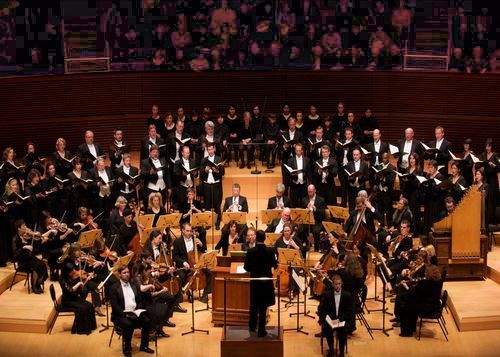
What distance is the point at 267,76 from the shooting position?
1805 centimetres

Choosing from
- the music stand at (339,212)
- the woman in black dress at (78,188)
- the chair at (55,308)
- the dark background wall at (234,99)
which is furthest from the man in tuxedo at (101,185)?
the music stand at (339,212)

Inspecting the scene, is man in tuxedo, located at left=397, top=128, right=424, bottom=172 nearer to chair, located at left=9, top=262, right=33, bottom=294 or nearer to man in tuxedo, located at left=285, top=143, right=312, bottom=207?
man in tuxedo, located at left=285, top=143, right=312, bottom=207

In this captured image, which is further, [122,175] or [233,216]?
[122,175]

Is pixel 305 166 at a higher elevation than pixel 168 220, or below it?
higher

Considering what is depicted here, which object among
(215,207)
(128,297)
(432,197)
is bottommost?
(128,297)

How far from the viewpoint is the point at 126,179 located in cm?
1424

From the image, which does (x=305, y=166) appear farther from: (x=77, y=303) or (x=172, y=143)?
(x=77, y=303)

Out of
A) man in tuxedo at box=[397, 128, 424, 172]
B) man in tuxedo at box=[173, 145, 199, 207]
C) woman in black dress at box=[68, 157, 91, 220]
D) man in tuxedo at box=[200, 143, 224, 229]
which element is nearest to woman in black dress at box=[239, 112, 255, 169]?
man in tuxedo at box=[200, 143, 224, 229]

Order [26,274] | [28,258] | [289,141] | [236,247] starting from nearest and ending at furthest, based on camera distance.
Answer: [236,247]
[28,258]
[26,274]
[289,141]

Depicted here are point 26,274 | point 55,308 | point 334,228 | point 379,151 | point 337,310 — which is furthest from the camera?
point 379,151

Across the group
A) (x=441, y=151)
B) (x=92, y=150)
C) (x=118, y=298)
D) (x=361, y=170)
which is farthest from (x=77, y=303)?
(x=441, y=151)

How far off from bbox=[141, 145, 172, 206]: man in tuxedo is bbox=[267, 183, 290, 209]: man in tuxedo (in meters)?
1.94

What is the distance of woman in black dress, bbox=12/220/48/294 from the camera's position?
12.6 m

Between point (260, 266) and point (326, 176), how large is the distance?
14.8 feet
